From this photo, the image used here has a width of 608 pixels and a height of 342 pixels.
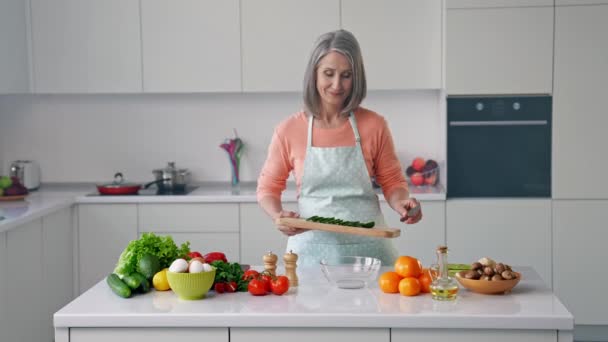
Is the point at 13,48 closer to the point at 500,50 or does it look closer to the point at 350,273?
the point at 500,50

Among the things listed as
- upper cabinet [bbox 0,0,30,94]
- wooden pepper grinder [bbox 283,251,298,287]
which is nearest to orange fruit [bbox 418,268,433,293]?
wooden pepper grinder [bbox 283,251,298,287]

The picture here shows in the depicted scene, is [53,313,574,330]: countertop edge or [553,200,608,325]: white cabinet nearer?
[53,313,574,330]: countertop edge

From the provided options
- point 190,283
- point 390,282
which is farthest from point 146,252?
point 390,282

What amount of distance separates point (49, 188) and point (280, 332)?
10.9ft

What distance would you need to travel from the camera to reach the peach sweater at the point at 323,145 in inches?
127

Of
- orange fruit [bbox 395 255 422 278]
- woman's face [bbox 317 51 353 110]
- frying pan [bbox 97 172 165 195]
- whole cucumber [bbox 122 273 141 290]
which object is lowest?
whole cucumber [bbox 122 273 141 290]

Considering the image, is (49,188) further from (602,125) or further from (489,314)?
(489,314)

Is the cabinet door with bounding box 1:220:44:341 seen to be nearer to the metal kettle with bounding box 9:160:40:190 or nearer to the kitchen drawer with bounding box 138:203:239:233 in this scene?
the kitchen drawer with bounding box 138:203:239:233

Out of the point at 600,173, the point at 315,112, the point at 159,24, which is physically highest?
the point at 159,24

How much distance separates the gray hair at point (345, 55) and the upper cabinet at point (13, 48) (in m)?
2.31

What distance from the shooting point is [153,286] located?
271 cm

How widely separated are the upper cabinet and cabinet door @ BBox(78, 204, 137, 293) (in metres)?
0.79

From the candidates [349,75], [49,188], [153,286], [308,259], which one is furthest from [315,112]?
[49,188]

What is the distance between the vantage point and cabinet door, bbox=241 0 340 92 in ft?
16.1
